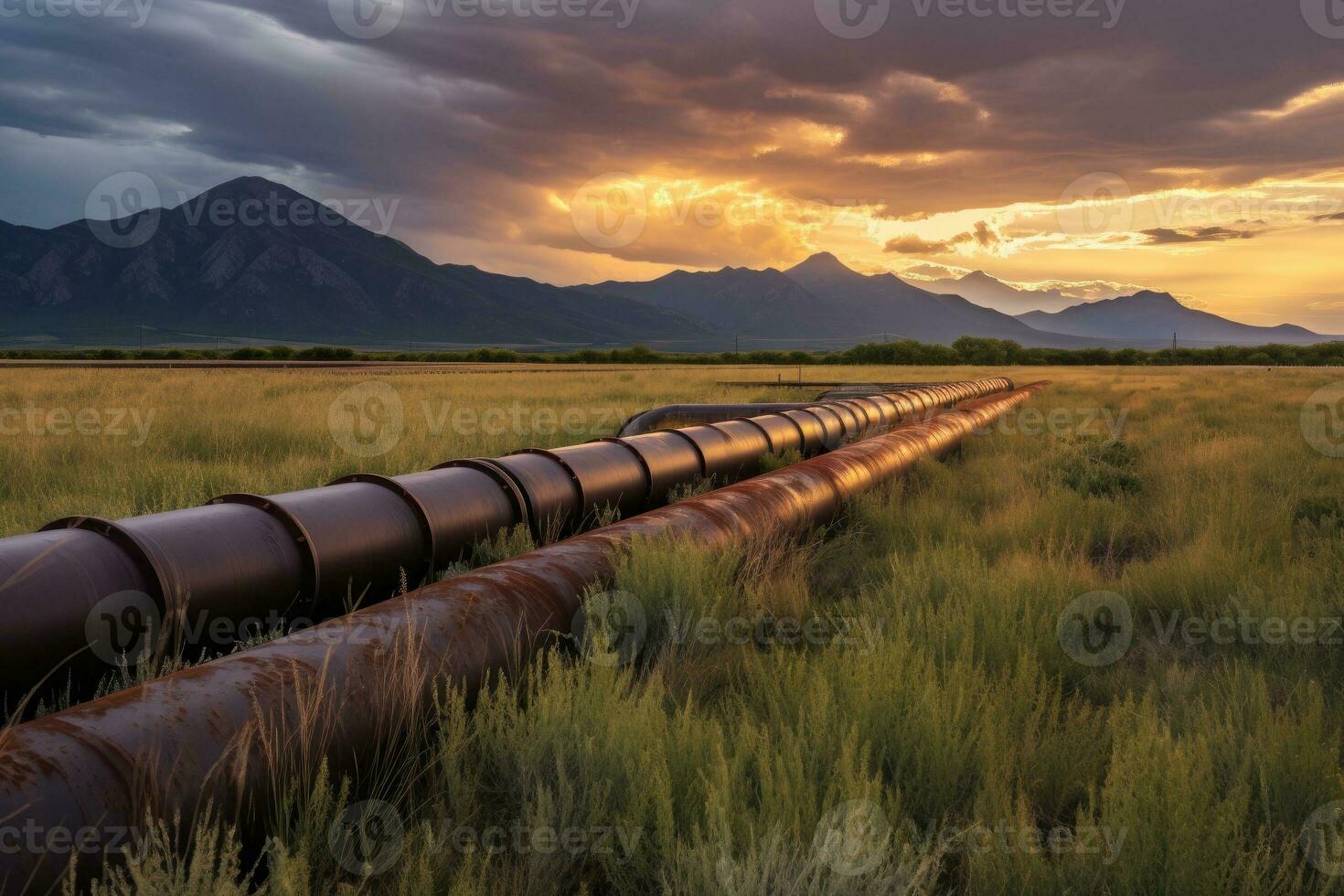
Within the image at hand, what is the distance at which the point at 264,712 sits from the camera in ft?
7.30

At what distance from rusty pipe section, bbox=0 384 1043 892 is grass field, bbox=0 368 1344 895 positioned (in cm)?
14

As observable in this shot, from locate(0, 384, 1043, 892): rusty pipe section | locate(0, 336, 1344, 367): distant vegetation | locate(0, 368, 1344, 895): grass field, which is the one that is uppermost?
locate(0, 336, 1344, 367): distant vegetation

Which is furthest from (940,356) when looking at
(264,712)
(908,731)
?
(264,712)

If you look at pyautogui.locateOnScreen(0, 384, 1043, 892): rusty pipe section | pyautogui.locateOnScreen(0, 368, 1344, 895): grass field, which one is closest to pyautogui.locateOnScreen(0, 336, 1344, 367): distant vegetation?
pyautogui.locateOnScreen(0, 368, 1344, 895): grass field

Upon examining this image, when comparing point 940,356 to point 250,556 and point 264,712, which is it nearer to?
point 250,556

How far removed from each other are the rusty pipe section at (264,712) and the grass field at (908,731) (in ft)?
0.47

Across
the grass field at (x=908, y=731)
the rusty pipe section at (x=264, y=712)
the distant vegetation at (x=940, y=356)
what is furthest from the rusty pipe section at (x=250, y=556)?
the distant vegetation at (x=940, y=356)

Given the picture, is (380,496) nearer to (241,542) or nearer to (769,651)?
(241,542)

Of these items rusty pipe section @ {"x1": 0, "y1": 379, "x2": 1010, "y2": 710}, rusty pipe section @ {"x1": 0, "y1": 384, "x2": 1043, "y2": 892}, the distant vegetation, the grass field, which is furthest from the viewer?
the distant vegetation

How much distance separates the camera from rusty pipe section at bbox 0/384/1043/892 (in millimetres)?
1814

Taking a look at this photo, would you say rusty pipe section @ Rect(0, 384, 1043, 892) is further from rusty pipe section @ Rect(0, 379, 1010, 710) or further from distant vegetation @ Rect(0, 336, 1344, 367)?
distant vegetation @ Rect(0, 336, 1344, 367)

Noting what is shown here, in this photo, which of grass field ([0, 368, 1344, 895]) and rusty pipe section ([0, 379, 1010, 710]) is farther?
rusty pipe section ([0, 379, 1010, 710])

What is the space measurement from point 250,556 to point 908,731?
286 centimetres

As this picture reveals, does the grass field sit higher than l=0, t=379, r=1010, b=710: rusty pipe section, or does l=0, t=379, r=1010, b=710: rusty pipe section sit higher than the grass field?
l=0, t=379, r=1010, b=710: rusty pipe section
